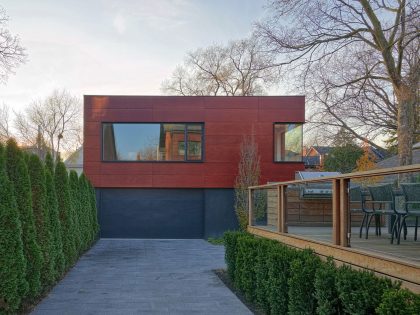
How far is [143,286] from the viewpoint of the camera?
28.8 feet

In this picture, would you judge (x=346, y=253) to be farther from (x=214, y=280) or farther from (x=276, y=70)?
(x=276, y=70)

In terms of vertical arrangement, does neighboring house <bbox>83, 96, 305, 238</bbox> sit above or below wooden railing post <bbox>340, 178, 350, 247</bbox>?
above

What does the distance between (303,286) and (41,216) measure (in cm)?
468

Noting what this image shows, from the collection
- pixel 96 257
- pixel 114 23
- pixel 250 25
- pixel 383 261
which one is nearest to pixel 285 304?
pixel 383 261

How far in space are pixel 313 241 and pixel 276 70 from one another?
13.0 m

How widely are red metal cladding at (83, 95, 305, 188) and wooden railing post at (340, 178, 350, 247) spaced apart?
43.4 feet

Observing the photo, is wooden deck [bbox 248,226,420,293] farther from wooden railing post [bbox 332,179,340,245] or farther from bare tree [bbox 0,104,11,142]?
bare tree [bbox 0,104,11,142]

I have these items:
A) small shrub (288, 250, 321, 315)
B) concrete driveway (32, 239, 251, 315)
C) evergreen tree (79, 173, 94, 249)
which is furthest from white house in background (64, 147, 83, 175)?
small shrub (288, 250, 321, 315)

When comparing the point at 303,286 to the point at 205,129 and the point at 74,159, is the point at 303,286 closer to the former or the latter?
the point at 205,129

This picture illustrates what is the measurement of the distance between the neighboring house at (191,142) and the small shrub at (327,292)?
13709 mm

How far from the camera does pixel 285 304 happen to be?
5.55 meters

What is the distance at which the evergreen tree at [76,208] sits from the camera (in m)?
11.7

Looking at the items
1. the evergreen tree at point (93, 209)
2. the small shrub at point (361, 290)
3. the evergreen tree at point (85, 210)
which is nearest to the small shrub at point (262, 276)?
the small shrub at point (361, 290)

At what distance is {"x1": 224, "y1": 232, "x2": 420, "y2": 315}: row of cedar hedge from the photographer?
137 inches
